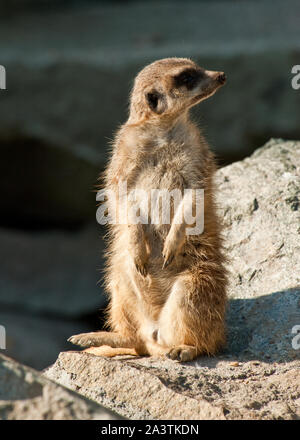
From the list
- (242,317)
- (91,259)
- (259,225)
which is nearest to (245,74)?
(91,259)

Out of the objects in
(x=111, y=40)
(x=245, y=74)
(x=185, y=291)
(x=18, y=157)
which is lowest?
(x=185, y=291)

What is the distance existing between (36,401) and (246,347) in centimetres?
147

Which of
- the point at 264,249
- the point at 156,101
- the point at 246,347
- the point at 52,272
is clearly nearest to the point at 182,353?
the point at 246,347

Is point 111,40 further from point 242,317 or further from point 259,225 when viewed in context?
point 242,317

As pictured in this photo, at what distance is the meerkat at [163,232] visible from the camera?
3.51 metres

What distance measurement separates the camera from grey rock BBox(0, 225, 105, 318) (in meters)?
7.92

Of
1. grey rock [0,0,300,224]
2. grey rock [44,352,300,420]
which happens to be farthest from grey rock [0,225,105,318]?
grey rock [44,352,300,420]

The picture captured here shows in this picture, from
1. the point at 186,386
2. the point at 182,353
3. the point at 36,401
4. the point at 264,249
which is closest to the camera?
the point at 36,401

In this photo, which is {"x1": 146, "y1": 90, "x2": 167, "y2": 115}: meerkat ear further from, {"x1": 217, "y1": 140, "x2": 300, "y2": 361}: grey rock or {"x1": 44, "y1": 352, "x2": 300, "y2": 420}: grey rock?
{"x1": 44, "y1": 352, "x2": 300, "y2": 420}: grey rock

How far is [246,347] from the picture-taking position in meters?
3.57

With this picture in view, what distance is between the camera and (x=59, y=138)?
25.7ft

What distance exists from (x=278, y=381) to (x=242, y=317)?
2.02 feet

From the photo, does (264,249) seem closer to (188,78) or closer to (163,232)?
(163,232)

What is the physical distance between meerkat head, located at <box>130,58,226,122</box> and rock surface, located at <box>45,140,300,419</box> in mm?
873
